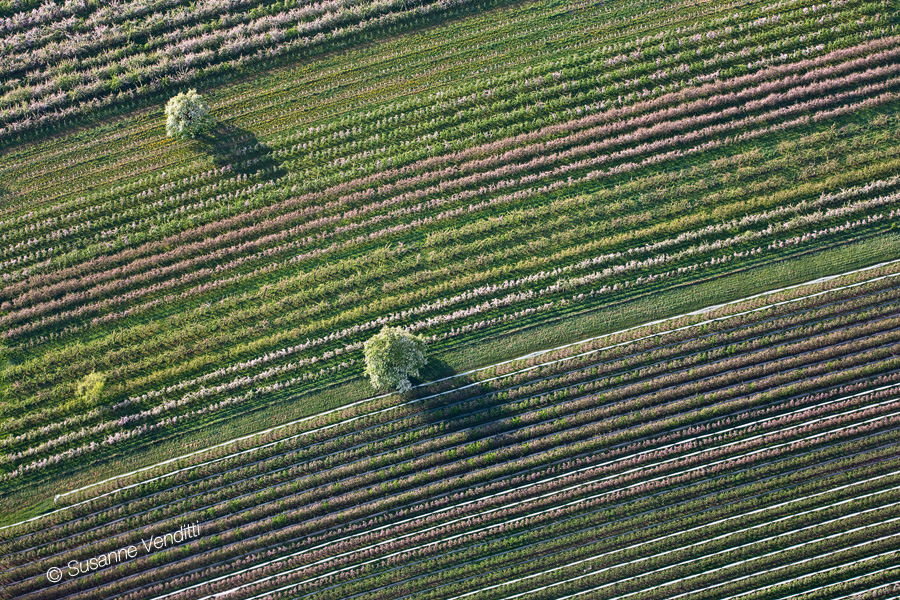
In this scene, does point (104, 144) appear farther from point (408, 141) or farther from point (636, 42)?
point (636, 42)

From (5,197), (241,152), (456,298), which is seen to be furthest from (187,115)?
(456,298)

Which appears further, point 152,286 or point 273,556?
point 152,286

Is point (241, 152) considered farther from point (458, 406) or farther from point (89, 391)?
point (458, 406)

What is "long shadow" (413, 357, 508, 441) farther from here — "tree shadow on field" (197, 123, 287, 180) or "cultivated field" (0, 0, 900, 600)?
"tree shadow on field" (197, 123, 287, 180)

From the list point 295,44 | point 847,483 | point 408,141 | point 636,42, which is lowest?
point 847,483

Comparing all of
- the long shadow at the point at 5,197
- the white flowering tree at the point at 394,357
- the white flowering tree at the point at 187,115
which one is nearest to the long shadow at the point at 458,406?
the white flowering tree at the point at 394,357

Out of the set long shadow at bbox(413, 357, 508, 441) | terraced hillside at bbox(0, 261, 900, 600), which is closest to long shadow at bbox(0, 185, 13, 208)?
terraced hillside at bbox(0, 261, 900, 600)

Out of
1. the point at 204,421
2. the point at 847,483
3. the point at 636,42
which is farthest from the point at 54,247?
the point at 847,483
